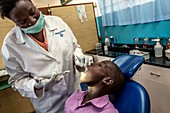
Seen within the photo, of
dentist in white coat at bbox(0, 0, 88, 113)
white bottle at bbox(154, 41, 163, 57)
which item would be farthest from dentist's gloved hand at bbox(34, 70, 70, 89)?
white bottle at bbox(154, 41, 163, 57)

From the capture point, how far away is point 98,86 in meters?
1.23

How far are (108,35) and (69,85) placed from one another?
5.57 feet

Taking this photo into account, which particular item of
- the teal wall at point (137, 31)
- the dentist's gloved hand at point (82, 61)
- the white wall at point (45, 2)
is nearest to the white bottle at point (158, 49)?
the teal wall at point (137, 31)

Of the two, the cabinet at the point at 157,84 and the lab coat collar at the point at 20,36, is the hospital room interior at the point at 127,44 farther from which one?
the lab coat collar at the point at 20,36

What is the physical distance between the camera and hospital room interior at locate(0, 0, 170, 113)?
1.20 m

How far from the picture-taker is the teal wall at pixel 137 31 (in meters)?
1.97

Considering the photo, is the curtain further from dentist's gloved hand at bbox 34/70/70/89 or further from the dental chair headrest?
dentist's gloved hand at bbox 34/70/70/89

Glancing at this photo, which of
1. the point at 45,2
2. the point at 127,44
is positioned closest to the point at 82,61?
the point at 127,44

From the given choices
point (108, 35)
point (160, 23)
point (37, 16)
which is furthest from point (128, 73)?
point (108, 35)

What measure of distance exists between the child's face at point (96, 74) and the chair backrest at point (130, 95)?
0.40 feet

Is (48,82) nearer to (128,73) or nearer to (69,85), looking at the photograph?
(69,85)

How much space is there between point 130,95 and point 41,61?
2.23 ft

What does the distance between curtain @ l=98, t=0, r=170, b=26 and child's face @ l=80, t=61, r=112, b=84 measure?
1075 mm

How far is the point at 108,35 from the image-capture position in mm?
2928
